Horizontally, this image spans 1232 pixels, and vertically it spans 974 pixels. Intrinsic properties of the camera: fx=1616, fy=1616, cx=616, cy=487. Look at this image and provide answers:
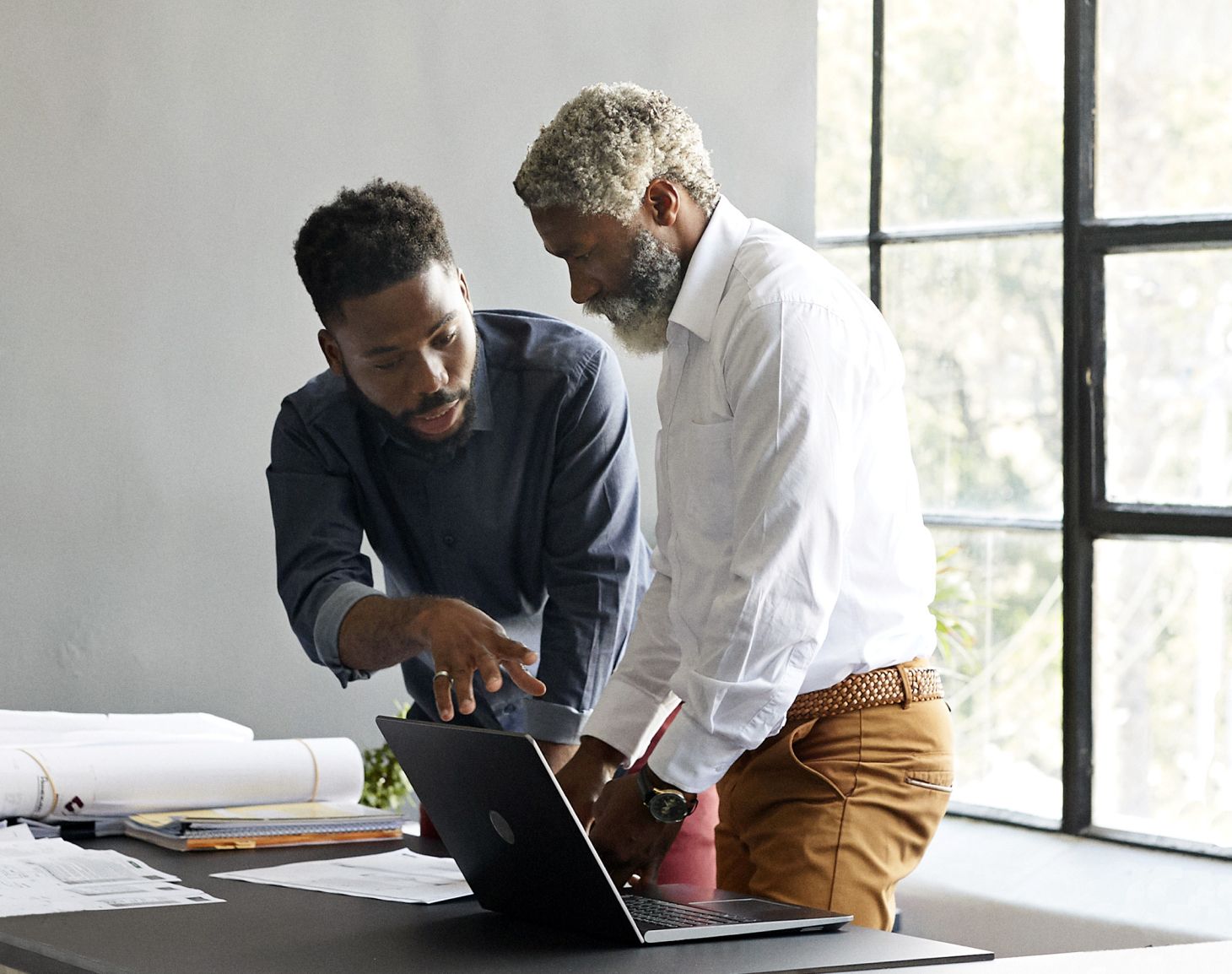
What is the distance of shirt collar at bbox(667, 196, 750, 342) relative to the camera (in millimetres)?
1909

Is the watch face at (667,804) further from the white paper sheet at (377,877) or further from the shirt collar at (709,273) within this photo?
the shirt collar at (709,273)

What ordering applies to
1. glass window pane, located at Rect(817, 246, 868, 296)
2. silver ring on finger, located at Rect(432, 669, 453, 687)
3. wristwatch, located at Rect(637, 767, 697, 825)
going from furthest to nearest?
glass window pane, located at Rect(817, 246, 868, 296)
silver ring on finger, located at Rect(432, 669, 453, 687)
wristwatch, located at Rect(637, 767, 697, 825)

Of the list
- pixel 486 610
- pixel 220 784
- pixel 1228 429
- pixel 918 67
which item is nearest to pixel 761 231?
pixel 486 610

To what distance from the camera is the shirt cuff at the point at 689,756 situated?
1679 millimetres

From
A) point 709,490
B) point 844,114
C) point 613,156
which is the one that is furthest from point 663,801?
point 844,114

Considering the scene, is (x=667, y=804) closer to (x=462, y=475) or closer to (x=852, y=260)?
(x=462, y=475)

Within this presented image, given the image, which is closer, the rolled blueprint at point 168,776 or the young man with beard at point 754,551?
the young man with beard at point 754,551

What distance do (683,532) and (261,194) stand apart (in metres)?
1.56

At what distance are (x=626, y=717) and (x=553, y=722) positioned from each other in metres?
0.53

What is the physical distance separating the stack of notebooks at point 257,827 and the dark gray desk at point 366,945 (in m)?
0.40

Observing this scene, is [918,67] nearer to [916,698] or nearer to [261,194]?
[261,194]

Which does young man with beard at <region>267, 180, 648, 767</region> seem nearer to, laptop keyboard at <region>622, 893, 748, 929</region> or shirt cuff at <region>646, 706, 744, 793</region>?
shirt cuff at <region>646, 706, 744, 793</region>

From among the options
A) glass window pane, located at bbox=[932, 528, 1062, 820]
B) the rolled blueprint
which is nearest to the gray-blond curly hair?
the rolled blueprint

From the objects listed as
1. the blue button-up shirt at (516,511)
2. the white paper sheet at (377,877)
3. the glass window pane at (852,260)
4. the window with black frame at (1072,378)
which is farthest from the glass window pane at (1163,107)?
the white paper sheet at (377,877)
